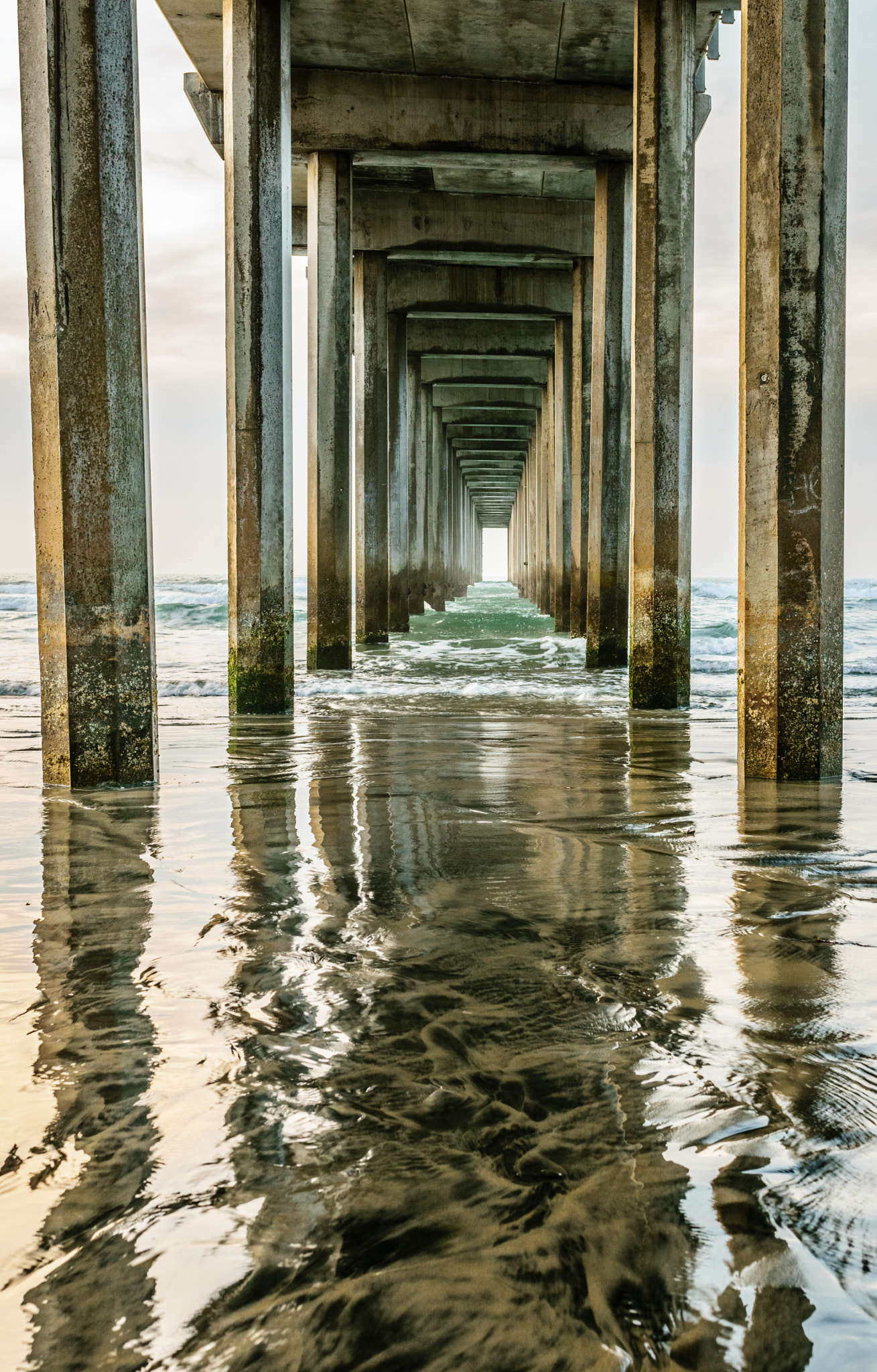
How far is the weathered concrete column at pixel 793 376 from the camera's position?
4.96 metres

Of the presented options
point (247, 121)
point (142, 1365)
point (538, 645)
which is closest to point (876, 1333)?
point (142, 1365)

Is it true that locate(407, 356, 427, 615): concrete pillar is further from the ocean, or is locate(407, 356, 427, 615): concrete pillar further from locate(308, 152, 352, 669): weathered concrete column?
locate(308, 152, 352, 669): weathered concrete column

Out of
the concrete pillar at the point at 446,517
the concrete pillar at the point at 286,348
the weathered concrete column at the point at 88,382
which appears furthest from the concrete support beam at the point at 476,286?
the weathered concrete column at the point at 88,382

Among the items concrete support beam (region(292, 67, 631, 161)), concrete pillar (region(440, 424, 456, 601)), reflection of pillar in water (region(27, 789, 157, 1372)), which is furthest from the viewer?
concrete pillar (region(440, 424, 456, 601))

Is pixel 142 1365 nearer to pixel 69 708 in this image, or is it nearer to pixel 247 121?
pixel 69 708

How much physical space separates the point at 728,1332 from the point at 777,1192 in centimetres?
32

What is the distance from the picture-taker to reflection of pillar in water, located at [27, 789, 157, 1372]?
4.29ft

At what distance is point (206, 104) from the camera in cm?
1358

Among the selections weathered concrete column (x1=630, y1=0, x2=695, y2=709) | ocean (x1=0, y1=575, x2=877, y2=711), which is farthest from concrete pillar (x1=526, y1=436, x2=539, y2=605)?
weathered concrete column (x1=630, y1=0, x2=695, y2=709)

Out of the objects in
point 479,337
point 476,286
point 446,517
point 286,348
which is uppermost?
point 479,337

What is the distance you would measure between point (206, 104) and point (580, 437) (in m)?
6.42

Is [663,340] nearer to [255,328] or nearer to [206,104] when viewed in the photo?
[255,328]

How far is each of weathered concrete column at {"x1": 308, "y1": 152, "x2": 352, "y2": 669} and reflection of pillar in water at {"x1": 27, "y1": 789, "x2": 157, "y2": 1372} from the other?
28.8 ft

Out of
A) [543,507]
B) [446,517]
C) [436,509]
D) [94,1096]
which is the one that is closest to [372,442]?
[543,507]
